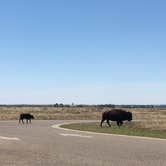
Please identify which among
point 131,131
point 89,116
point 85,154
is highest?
point 89,116

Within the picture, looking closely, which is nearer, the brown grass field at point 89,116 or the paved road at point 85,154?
the paved road at point 85,154

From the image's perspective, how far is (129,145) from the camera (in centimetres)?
1991

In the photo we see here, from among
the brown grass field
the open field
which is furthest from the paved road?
the brown grass field

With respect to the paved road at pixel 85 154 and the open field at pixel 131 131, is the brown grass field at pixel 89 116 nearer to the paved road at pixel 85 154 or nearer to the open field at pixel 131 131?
the open field at pixel 131 131

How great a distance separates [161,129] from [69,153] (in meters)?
14.7

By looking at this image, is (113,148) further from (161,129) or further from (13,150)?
(161,129)

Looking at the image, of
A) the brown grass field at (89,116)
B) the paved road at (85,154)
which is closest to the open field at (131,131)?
the brown grass field at (89,116)

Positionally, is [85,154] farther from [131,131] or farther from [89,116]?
[89,116]

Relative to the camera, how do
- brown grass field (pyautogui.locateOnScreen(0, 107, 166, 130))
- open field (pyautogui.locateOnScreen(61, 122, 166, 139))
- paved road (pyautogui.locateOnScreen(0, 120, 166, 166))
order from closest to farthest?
paved road (pyautogui.locateOnScreen(0, 120, 166, 166)), open field (pyautogui.locateOnScreen(61, 122, 166, 139)), brown grass field (pyautogui.locateOnScreen(0, 107, 166, 130))

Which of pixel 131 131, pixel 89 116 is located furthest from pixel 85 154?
pixel 89 116

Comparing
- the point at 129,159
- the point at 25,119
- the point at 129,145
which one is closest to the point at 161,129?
the point at 129,145

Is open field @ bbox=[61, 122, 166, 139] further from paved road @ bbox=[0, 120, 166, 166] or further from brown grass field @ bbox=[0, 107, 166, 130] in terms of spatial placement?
paved road @ bbox=[0, 120, 166, 166]

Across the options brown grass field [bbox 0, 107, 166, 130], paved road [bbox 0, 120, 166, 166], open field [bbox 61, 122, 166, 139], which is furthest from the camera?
brown grass field [bbox 0, 107, 166, 130]

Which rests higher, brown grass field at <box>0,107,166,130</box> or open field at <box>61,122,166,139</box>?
brown grass field at <box>0,107,166,130</box>
